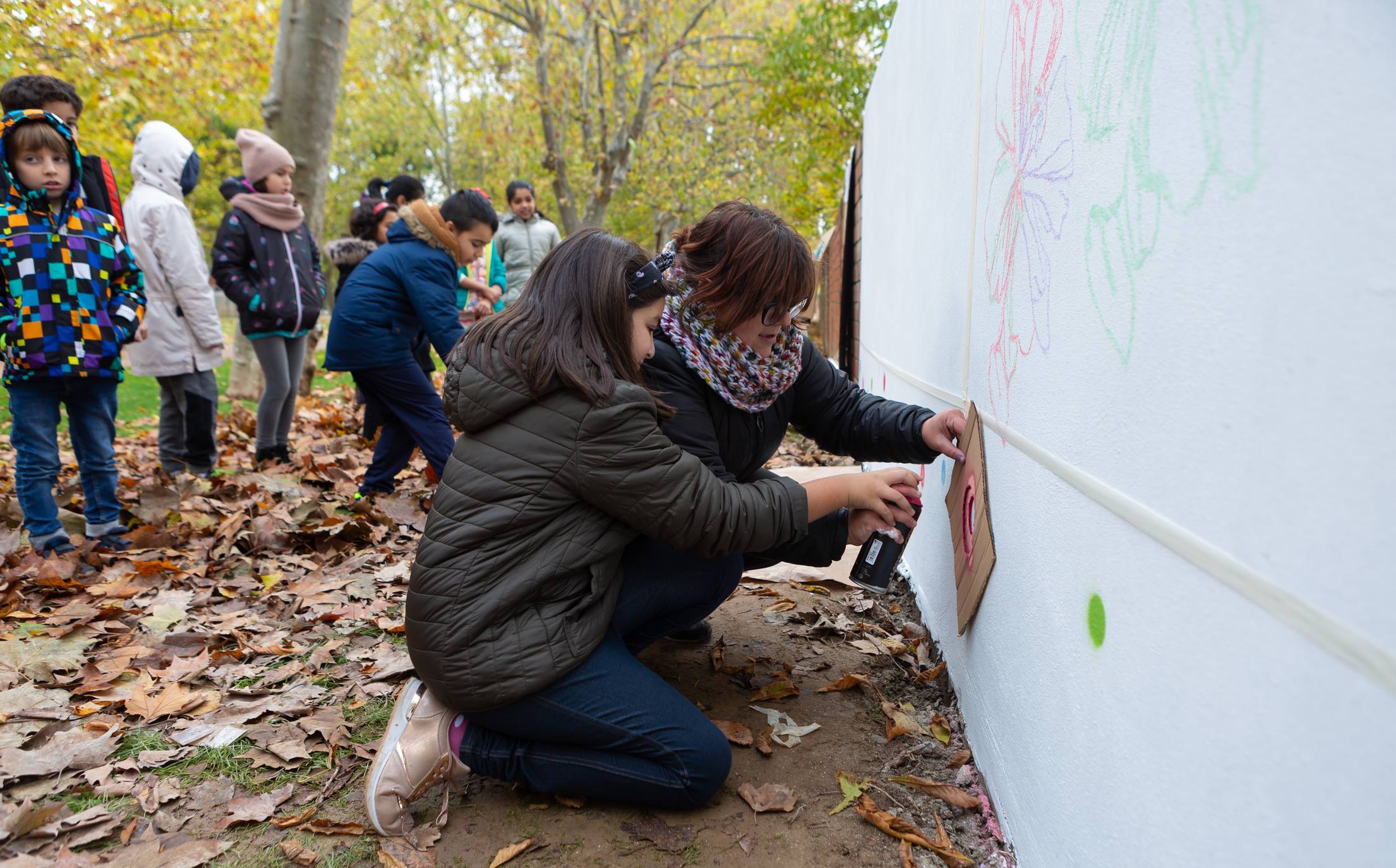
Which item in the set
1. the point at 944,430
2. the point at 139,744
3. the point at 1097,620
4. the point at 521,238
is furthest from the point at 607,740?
the point at 521,238

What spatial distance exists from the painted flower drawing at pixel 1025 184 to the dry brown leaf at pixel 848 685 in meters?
1.01

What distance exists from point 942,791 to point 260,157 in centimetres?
515

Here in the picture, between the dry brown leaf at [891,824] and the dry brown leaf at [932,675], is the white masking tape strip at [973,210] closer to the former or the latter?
the dry brown leaf at [932,675]

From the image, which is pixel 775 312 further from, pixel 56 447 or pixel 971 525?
pixel 56 447

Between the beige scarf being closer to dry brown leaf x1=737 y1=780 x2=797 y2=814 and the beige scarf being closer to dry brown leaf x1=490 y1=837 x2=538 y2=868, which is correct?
dry brown leaf x1=490 y1=837 x2=538 y2=868

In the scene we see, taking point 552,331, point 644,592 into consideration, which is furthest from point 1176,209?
point 644,592

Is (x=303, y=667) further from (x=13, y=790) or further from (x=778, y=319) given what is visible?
(x=778, y=319)

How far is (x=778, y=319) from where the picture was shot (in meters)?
2.38

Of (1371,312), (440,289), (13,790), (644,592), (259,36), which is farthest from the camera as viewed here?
(259,36)

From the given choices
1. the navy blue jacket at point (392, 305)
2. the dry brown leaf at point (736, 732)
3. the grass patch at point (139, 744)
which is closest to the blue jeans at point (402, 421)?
the navy blue jacket at point (392, 305)

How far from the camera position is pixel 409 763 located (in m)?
2.02

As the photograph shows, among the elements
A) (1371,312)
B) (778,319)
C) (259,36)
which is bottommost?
(778,319)

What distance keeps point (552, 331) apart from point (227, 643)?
1.89 m

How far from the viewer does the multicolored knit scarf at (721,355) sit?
2.39 metres
